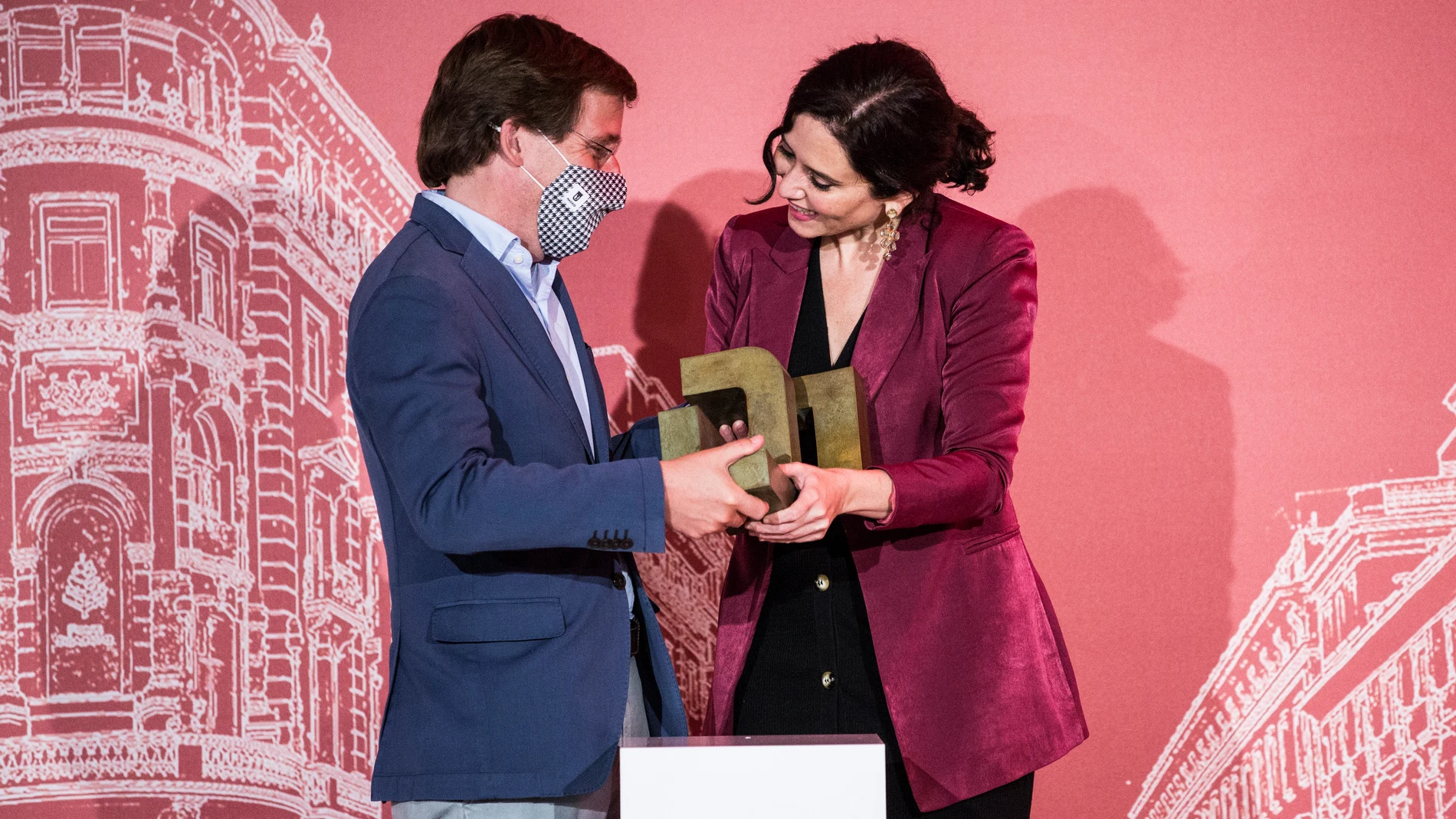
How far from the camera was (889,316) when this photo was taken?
1.95 meters

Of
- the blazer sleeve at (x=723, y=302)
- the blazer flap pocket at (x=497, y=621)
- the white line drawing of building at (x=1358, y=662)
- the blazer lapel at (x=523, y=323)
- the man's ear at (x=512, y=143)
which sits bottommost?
the white line drawing of building at (x=1358, y=662)

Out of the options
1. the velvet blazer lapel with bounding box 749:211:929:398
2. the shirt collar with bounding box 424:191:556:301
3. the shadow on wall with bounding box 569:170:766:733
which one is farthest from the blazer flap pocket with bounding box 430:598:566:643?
the shadow on wall with bounding box 569:170:766:733

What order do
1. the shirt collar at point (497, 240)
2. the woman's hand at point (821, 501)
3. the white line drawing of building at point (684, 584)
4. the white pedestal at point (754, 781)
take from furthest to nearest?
the white line drawing of building at point (684, 584), the shirt collar at point (497, 240), the woman's hand at point (821, 501), the white pedestal at point (754, 781)

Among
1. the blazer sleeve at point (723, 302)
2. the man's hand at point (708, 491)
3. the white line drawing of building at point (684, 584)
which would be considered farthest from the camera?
the white line drawing of building at point (684, 584)

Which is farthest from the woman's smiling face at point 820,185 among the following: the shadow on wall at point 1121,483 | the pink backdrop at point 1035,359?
the shadow on wall at point 1121,483

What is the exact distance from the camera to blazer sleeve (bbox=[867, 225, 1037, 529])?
1803 mm

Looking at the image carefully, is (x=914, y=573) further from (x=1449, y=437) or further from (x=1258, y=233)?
(x=1449, y=437)

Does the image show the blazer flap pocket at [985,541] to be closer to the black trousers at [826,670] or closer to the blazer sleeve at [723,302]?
the black trousers at [826,670]

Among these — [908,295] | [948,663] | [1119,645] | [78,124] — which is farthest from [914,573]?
[78,124]

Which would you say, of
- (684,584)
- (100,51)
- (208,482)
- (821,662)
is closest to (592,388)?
(821,662)

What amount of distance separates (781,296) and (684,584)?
1.13 m

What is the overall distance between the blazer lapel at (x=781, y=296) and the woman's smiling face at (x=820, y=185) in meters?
0.06

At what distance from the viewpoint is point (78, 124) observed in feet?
9.49

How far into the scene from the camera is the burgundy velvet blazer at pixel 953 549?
186 centimetres
